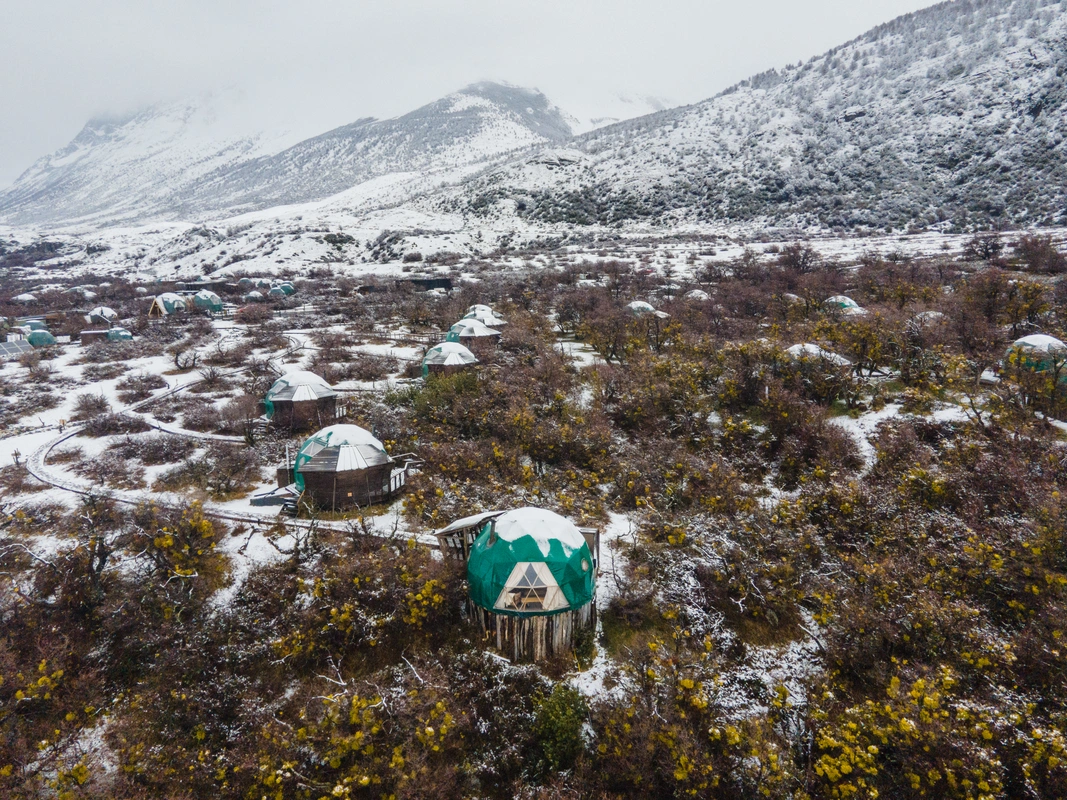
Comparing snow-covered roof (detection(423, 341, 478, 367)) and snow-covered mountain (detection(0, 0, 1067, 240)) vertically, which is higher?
snow-covered mountain (detection(0, 0, 1067, 240))

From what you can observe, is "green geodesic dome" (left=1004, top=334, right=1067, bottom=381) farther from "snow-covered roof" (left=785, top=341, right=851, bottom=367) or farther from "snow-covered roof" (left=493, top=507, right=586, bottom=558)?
"snow-covered roof" (left=493, top=507, right=586, bottom=558)

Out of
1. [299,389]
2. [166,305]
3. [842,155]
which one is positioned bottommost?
[299,389]

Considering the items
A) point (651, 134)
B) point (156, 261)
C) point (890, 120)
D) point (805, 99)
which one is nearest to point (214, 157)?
point (156, 261)

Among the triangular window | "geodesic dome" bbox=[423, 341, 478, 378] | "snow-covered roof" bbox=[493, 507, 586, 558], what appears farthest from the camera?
"geodesic dome" bbox=[423, 341, 478, 378]

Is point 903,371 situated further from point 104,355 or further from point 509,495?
point 104,355

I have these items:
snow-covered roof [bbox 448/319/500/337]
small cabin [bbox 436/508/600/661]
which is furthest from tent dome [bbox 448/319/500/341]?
small cabin [bbox 436/508/600/661]

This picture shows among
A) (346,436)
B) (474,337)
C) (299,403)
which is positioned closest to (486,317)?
(474,337)

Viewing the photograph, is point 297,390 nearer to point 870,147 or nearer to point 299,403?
point 299,403
